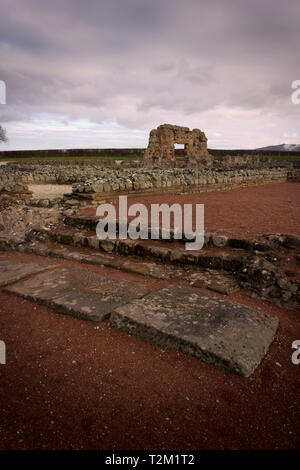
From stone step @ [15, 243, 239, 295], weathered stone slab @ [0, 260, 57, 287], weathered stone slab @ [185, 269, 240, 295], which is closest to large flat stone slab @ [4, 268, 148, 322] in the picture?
weathered stone slab @ [0, 260, 57, 287]

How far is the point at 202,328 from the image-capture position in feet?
7.03

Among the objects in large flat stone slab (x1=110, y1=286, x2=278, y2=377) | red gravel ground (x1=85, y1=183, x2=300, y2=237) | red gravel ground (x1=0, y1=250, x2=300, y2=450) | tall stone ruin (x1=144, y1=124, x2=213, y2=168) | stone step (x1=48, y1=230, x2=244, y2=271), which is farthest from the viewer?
tall stone ruin (x1=144, y1=124, x2=213, y2=168)

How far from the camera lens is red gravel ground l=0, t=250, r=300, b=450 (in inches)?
56.6

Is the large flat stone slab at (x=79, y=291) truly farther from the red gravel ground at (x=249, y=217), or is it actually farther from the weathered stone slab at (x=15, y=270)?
the red gravel ground at (x=249, y=217)

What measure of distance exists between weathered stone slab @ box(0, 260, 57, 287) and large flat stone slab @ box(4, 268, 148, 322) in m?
0.16

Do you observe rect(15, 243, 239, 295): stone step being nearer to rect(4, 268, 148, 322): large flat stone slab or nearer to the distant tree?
rect(4, 268, 148, 322): large flat stone slab

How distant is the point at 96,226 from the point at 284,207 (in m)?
4.84

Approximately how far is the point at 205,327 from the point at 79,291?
1446 millimetres

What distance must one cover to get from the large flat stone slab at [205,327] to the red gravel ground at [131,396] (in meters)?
0.09

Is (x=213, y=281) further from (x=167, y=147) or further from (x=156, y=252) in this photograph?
(x=167, y=147)

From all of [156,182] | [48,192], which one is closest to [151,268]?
[156,182]

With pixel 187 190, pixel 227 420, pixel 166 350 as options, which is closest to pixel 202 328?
pixel 166 350

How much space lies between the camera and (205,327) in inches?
84.8
